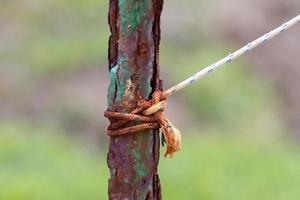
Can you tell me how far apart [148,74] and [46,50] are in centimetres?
303

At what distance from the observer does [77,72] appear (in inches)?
165

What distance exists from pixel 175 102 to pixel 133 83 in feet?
8.94

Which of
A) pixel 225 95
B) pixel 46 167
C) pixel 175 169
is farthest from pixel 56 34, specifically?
pixel 175 169

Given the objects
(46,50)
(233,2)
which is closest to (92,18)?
(46,50)

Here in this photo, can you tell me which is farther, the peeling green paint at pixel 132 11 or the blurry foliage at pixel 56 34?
the blurry foliage at pixel 56 34

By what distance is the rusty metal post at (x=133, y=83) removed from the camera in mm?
1275

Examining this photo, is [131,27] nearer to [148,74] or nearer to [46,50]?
[148,74]

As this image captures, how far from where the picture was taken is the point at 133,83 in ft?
4.27

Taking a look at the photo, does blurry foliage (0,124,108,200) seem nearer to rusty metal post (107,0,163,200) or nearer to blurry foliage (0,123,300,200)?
blurry foliage (0,123,300,200)

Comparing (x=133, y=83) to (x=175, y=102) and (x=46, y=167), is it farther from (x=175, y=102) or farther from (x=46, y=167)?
(x=175, y=102)

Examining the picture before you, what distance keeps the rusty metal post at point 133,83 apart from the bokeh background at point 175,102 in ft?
6.01

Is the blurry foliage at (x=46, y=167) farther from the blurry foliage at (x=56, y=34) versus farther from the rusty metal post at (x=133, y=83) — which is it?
the rusty metal post at (x=133, y=83)

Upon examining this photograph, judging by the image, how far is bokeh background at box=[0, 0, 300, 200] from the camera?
10.8 feet

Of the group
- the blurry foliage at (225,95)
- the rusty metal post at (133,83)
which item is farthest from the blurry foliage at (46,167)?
the rusty metal post at (133,83)
